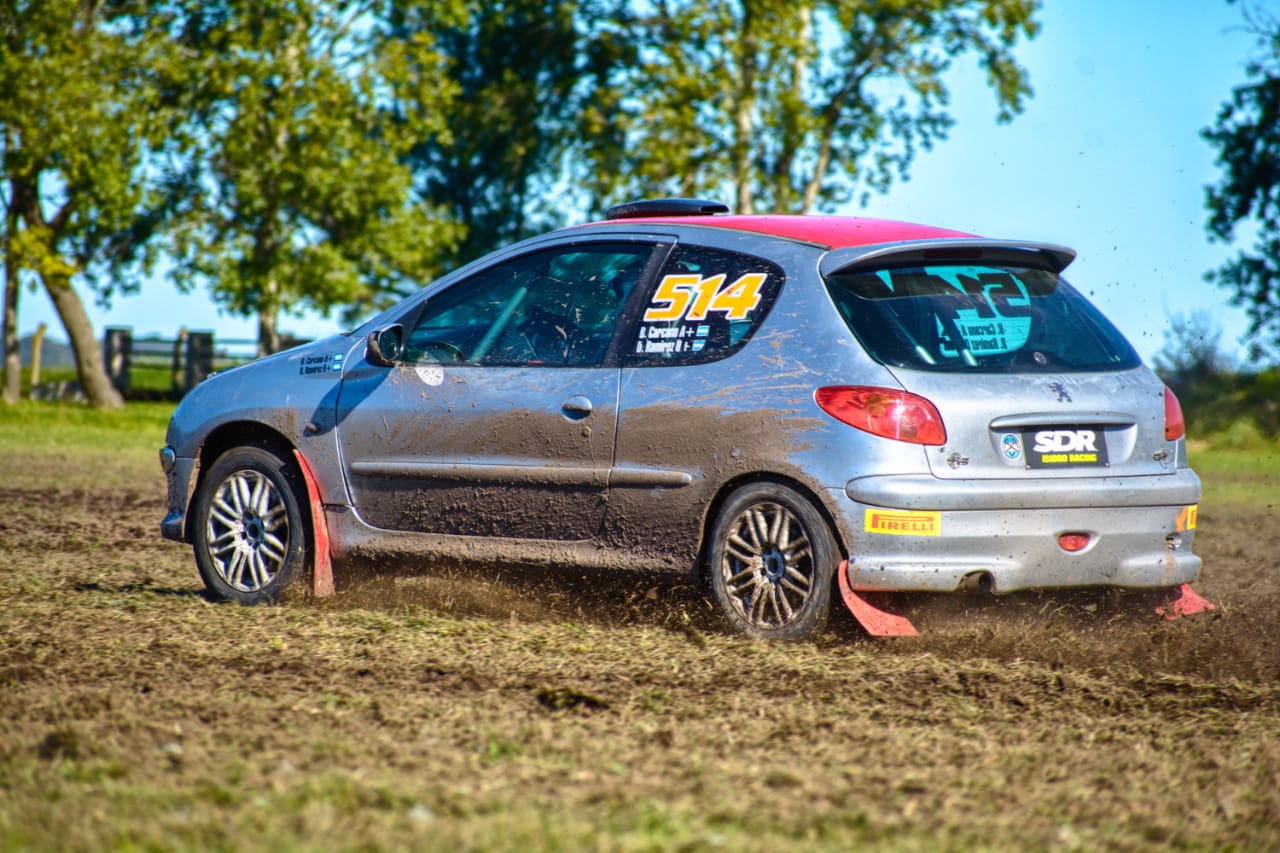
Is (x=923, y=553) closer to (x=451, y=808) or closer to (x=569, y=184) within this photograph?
(x=451, y=808)

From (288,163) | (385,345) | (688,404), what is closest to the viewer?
(688,404)

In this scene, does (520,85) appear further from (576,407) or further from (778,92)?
(576,407)

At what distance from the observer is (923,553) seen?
18.7ft

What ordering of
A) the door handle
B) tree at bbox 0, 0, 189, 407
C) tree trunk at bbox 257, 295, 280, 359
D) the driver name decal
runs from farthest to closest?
1. tree trunk at bbox 257, 295, 280, 359
2. tree at bbox 0, 0, 189, 407
3. the driver name decal
4. the door handle

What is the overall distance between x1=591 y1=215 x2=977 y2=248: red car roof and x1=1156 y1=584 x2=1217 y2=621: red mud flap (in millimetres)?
1635

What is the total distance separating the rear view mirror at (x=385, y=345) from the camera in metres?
6.95

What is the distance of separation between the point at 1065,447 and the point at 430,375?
2.68 metres

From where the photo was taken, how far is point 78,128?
2812 centimetres

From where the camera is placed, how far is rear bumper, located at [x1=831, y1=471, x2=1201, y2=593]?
5707 millimetres

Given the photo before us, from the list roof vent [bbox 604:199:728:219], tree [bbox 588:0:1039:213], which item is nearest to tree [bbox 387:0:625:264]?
tree [bbox 588:0:1039:213]

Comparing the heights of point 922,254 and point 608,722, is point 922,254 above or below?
above

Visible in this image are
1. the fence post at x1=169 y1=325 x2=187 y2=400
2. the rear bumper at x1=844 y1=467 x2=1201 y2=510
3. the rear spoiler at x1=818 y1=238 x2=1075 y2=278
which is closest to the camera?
the rear bumper at x1=844 y1=467 x2=1201 y2=510

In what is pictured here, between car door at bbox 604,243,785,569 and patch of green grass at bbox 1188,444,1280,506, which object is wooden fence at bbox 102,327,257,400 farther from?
car door at bbox 604,243,785,569

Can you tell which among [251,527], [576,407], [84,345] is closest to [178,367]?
[84,345]
